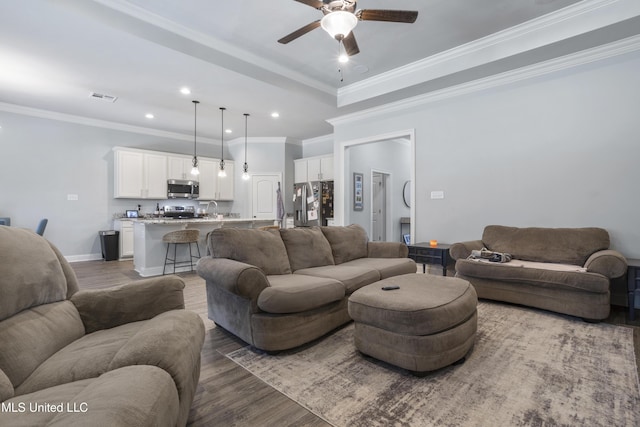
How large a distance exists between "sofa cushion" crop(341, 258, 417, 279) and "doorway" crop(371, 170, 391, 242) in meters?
3.78

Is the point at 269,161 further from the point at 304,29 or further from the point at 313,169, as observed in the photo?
the point at 304,29

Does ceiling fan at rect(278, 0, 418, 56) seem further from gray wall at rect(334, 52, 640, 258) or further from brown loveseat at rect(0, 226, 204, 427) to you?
gray wall at rect(334, 52, 640, 258)

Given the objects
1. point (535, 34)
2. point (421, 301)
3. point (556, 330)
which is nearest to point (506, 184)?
point (535, 34)

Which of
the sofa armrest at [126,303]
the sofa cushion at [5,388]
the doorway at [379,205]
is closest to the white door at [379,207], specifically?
the doorway at [379,205]

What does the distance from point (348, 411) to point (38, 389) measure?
1331 millimetres

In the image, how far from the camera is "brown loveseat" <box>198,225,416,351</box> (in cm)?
218

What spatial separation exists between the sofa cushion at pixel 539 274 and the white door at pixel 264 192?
5297 millimetres

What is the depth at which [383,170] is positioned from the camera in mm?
7426

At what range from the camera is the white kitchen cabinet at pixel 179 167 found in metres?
7.23

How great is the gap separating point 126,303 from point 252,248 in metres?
1.20

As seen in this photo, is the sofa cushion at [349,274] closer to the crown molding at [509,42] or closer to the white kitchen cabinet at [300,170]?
the crown molding at [509,42]

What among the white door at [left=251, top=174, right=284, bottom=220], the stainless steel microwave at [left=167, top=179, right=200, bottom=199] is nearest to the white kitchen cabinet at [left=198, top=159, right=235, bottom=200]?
the stainless steel microwave at [left=167, top=179, right=200, bottom=199]

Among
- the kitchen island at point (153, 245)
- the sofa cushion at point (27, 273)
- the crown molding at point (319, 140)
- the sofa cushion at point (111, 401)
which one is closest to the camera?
the sofa cushion at point (111, 401)

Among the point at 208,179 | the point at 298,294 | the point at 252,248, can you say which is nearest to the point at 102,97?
the point at 208,179
